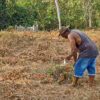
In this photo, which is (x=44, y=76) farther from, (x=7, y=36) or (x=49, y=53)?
(x=7, y=36)

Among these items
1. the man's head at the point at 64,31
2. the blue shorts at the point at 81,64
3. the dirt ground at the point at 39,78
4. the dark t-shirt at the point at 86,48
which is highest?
the man's head at the point at 64,31

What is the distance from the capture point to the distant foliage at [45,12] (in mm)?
18281

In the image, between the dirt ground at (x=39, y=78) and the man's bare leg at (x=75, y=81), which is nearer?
the dirt ground at (x=39, y=78)

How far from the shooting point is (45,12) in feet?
62.6

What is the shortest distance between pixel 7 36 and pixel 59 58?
350cm

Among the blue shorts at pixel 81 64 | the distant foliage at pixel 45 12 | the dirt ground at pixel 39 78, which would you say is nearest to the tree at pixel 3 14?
the distant foliage at pixel 45 12

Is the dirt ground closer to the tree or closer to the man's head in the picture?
the man's head

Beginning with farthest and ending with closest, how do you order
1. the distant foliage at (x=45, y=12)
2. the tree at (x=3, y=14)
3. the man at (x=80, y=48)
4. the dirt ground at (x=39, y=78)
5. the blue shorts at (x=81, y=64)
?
1. the distant foliage at (x=45, y=12)
2. the tree at (x=3, y=14)
3. the blue shorts at (x=81, y=64)
4. the man at (x=80, y=48)
5. the dirt ground at (x=39, y=78)

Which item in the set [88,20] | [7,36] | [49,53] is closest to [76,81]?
[49,53]

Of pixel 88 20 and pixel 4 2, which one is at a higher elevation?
pixel 4 2

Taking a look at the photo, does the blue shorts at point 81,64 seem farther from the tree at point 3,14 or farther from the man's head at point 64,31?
the tree at point 3,14

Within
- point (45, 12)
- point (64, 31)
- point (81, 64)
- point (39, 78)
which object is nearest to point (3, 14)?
point (45, 12)

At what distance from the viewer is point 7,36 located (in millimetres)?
10641

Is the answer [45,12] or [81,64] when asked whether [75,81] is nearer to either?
[81,64]
